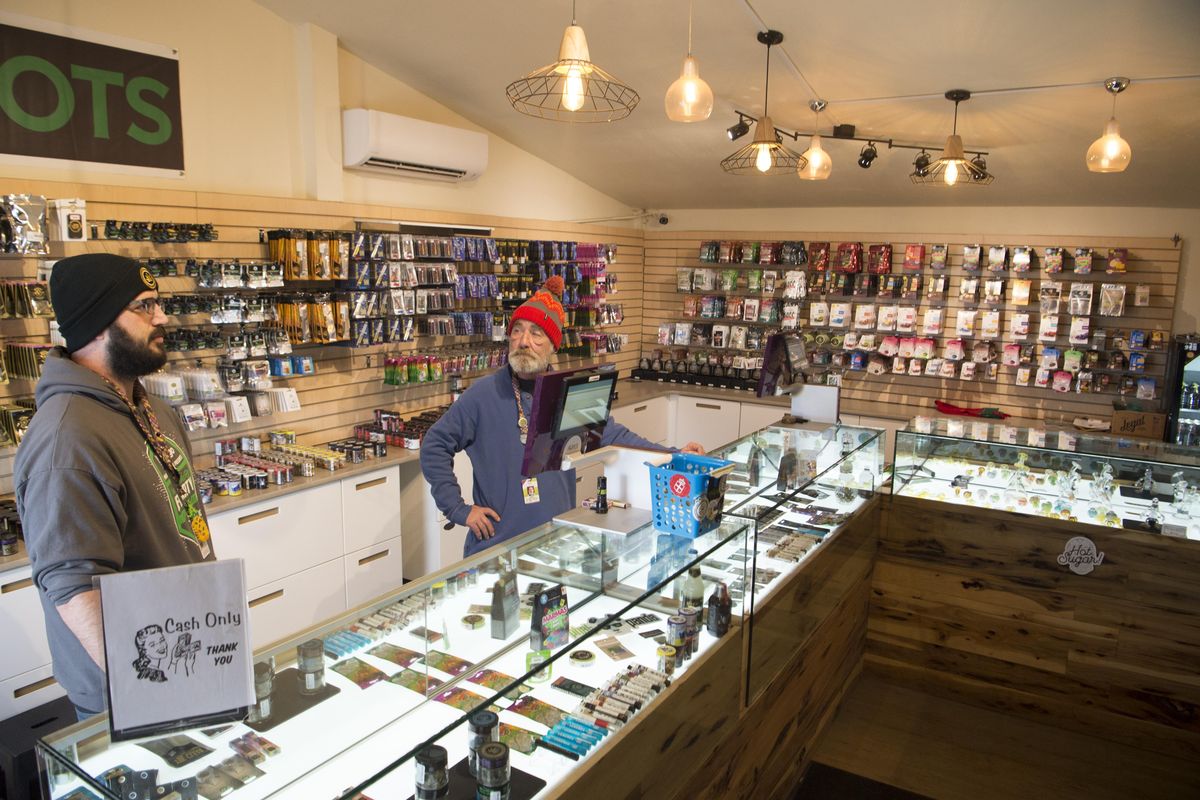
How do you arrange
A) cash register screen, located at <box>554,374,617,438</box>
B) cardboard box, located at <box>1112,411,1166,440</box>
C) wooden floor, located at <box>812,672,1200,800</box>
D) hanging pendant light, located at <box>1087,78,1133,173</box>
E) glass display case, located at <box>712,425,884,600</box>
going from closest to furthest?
cash register screen, located at <box>554,374,617,438</box>
glass display case, located at <box>712,425,884,600</box>
wooden floor, located at <box>812,672,1200,800</box>
hanging pendant light, located at <box>1087,78,1133,173</box>
cardboard box, located at <box>1112,411,1166,440</box>

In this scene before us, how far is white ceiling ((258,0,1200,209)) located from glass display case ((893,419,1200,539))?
185cm

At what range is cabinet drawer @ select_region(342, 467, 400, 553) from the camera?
4328 mm

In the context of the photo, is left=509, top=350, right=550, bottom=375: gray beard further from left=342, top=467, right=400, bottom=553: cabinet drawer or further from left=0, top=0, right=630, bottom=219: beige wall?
left=0, top=0, right=630, bottom=219: beige wall

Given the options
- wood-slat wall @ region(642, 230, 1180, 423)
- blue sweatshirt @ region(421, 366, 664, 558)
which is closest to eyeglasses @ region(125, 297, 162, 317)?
blue sweatshirt @ region(421, 366, 664, 558)

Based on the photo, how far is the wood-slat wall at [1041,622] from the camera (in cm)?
345

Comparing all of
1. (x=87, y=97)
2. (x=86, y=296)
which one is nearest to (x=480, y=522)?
(x=86, y=296)

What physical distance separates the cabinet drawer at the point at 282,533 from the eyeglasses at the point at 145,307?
6.27ft

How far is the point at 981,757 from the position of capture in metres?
3.43

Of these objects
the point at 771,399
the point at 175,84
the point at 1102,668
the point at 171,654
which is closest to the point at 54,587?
the point at 171,654

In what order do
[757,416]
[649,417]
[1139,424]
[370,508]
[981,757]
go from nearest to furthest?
[981,757], [370,508], [1139,424], [757,416], [649,417]

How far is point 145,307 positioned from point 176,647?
1113mm

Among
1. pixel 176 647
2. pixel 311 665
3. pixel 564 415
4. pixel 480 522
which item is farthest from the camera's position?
pixel 480 522

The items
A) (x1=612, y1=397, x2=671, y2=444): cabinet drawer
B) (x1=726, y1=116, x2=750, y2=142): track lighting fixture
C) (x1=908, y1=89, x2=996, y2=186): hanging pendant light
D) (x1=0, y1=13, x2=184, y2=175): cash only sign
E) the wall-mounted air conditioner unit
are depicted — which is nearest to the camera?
(x1=0, y1=13, x2=184, y2=175): cash only sign

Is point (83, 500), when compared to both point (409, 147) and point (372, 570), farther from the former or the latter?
point (409, 147)
